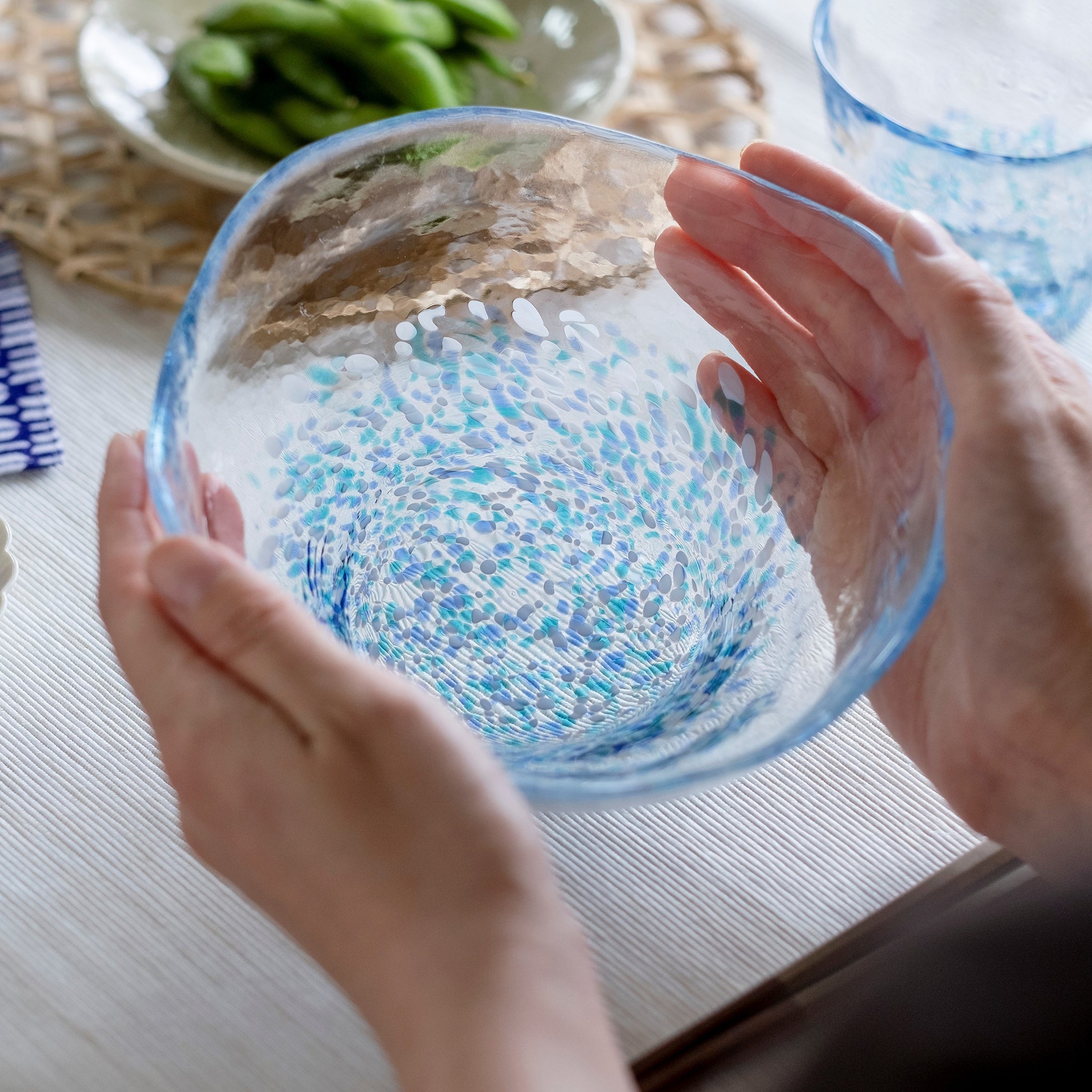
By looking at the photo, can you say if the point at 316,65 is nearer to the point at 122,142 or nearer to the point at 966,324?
the point at 122,142

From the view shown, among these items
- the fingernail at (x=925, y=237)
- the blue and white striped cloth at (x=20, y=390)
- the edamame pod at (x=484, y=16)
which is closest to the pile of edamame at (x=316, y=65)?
the edamame pod at (x=484, y=16)

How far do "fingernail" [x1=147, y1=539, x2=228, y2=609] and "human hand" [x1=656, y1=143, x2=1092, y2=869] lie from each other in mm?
265

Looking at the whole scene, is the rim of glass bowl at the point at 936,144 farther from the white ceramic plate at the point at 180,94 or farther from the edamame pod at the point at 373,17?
the edamame pod at the point at 373,17

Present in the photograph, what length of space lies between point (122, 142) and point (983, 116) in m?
0.67

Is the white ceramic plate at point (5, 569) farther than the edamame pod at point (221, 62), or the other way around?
the edamame pod at point (221, 62)

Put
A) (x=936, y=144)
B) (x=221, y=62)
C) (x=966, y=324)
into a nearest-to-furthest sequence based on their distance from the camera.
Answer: (x=966, y=324)
(x=936, y=144)
(x=221, y=62)

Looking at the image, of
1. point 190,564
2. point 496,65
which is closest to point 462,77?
point 496,65

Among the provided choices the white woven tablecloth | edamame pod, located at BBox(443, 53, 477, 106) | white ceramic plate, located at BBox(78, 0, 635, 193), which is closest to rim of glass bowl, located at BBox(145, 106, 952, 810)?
the white woven tablecloth

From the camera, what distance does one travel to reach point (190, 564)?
1.31 ft

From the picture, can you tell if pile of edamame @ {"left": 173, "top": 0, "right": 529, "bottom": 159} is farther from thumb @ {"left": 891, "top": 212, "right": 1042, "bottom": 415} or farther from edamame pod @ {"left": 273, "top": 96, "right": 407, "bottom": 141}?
thumb @ {"left": 891, "top": 212, "right": 1042, "bottom": 415}

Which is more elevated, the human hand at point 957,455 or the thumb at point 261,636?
the human hand at point 957,455

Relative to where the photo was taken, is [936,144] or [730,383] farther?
[936,144]

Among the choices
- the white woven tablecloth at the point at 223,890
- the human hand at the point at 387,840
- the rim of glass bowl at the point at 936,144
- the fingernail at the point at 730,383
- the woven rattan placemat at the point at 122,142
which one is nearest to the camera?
the human hand at the point at 387,840

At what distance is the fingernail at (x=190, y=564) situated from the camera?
0.40 metres
